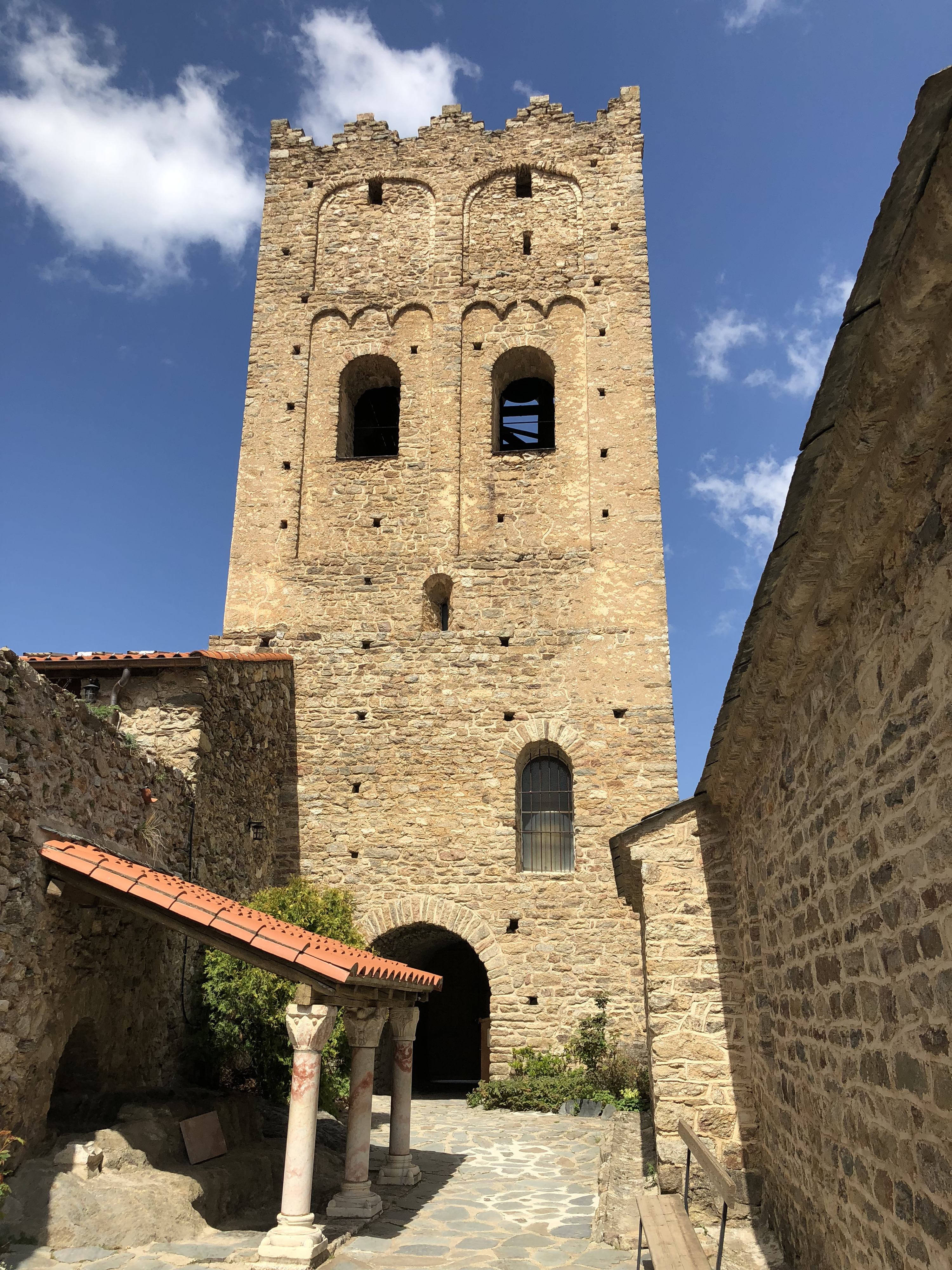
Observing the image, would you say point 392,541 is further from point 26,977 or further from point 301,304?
point 26,977

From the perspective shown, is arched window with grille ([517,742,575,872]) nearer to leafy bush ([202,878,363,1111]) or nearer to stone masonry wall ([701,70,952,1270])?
leafy bush ([202,878,363,1111])

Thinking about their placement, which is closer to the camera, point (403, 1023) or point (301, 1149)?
point (301, 1149)

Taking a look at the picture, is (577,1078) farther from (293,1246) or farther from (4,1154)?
(4,1154)

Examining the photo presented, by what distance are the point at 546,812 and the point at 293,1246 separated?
7.29 meters

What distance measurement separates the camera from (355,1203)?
6.10m

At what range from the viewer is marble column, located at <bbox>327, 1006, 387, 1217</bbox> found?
6105mm

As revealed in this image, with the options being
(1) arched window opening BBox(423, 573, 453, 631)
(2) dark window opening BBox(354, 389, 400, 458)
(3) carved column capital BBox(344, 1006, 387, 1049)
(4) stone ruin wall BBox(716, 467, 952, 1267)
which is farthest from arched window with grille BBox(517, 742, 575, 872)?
(4) stone ruin wall BBox(716, 467, 952, 1267)

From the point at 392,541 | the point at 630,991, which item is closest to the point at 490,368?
the point at 392,541

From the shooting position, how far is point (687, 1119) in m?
5.95

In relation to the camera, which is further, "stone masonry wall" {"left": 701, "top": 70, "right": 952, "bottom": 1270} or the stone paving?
the stone paving

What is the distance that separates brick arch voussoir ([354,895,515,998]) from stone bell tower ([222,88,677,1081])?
0.03 metres

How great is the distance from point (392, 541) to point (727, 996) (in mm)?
8794

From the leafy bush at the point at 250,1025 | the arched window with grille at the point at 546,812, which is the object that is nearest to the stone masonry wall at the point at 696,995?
the leafy bush at the point at 250,1025

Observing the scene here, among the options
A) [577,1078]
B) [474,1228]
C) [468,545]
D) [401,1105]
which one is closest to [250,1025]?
[401,1105]
